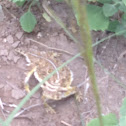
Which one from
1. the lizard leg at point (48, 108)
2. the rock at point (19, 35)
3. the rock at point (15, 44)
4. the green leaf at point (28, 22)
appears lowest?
the lizard leg at point (48, 108)

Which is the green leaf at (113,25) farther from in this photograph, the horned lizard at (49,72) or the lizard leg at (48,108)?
the lizard leg at (48,108)

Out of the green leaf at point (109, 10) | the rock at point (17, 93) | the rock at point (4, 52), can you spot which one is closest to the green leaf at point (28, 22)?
the rock at point (4, 52)

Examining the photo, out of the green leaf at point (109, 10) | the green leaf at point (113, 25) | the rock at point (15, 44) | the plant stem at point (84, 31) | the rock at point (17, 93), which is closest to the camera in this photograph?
the plant stem at point (84, 31)

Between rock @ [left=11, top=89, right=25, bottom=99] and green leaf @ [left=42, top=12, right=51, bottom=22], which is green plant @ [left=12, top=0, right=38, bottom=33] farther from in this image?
rock @ [left=11, top=89, right=25, bottom=99]

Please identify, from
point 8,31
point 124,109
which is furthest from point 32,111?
point 124,109

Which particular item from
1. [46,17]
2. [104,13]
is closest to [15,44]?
[46,17]

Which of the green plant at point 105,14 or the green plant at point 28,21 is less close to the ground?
the green plant at point 28,21
